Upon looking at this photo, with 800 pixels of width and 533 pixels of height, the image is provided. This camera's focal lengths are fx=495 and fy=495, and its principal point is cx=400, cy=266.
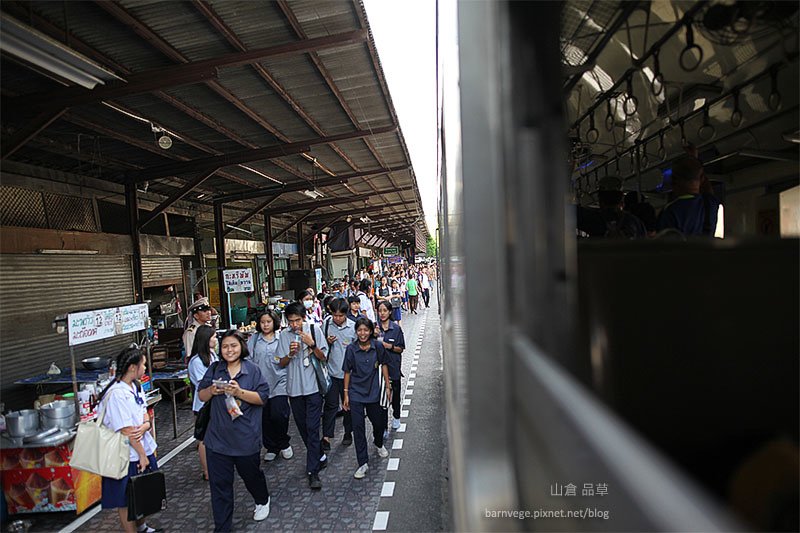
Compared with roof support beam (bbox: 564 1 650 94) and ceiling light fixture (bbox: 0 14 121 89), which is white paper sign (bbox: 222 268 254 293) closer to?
ceiling light fixture (bbox: 0 14 121 89)

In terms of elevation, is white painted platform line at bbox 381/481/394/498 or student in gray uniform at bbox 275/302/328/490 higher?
student in gray uniform at bbox 275/302/328/490

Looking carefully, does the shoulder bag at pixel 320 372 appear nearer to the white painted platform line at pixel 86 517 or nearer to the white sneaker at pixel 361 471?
the white sneaker at pixel 361 471

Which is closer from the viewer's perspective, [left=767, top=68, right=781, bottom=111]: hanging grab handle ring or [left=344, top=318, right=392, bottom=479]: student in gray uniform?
[left=767, top=68, right=781, bottom=111]: hanging grab handle ring

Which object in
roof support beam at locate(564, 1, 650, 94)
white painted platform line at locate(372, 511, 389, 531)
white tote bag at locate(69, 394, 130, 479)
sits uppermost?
roof support beam at locate(564, 1, 650, 94)

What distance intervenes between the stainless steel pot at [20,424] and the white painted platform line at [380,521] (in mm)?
3190

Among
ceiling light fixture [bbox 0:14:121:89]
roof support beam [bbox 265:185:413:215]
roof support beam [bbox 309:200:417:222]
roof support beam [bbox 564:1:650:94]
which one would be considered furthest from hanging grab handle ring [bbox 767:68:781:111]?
roof support beam [bbox 309:200:417:222]

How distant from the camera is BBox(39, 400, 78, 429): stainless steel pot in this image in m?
4.58

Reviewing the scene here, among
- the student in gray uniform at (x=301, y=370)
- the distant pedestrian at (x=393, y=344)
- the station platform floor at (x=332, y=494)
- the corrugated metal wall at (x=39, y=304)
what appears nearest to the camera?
the station platform floor at (x=332, y=494)

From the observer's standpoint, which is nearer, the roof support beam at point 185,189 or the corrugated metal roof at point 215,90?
the corrugated metal roof at point 215,90

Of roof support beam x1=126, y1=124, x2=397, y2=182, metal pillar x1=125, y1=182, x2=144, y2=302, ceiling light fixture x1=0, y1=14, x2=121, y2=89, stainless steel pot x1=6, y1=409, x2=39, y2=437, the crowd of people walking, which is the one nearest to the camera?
ceiling light fixture x1=0, y1=14, x2=121, y2=89

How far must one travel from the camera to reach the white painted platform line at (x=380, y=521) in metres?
3.99

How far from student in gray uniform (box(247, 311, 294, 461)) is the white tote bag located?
1.64 m

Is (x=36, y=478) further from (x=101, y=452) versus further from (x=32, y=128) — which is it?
(x=32, y=128)

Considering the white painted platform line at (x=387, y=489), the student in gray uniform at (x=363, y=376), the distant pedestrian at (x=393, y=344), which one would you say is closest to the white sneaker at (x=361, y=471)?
the student in gray uniform at (x=363, y=376)
